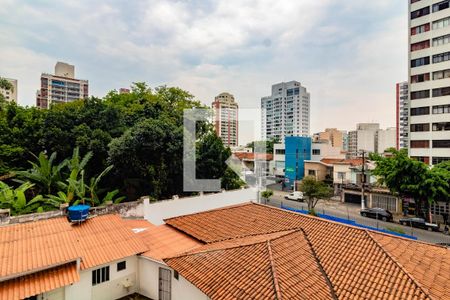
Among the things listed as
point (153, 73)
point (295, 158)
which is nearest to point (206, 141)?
point (153, 73)

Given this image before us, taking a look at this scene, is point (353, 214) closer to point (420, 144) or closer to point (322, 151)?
point (420, 144)

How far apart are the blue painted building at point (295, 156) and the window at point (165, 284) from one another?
117 ft

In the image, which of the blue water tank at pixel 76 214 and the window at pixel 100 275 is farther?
the blue water tank at pixel 76 214

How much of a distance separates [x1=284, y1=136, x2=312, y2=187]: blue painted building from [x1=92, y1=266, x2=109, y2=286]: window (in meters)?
36.6

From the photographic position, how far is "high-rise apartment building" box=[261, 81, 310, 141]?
80625mm

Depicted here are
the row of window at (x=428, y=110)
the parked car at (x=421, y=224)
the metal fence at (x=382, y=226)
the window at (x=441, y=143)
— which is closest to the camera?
the metal fence at (x=382, y=226)

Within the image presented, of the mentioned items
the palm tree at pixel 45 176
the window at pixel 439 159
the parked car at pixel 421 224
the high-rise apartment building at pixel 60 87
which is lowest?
the parked car at pixel 421 224

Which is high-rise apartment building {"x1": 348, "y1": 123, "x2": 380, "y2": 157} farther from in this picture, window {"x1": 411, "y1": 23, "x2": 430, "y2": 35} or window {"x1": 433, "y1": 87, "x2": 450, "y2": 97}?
window {"x1": 411, "y1": 23, "x2": 430, "y2": 35}

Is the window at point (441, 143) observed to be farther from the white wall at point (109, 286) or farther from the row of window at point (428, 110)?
the white wall at point (109, 286)

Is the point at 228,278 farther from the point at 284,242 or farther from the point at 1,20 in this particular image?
the point at 1,20

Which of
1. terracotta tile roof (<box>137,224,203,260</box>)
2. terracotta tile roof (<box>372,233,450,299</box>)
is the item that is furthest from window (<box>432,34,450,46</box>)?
terracotta tile roof (<box>137,224,203,260</box>)

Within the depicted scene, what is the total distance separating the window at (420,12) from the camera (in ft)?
87.2

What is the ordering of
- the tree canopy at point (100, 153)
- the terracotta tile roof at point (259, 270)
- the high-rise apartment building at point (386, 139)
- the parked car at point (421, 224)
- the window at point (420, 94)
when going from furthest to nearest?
the high-rise apartment building at point (386, 139) < the window at point (420, 94) < the parked car at point (421, 224) < the tree canopy at point (100, 153) < the terracotta tile roof at point (259, 270)

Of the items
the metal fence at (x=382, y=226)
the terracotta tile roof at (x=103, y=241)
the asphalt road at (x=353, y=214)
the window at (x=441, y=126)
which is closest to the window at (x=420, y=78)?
the window at (x=441, y=126)
